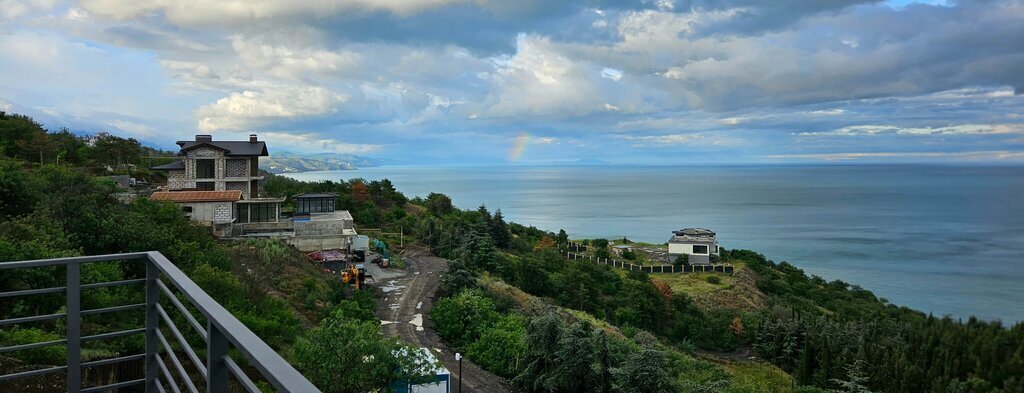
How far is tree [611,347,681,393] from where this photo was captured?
39.4 ft

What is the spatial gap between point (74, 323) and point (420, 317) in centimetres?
1562

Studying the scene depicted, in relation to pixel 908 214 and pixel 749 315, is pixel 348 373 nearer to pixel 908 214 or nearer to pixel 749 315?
pixel 749 315

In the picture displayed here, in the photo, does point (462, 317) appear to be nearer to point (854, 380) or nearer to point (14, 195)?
point (14, 195)

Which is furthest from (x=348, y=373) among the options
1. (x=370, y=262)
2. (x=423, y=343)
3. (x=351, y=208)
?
(x=351, y=208)

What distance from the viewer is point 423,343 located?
15375 millimetres

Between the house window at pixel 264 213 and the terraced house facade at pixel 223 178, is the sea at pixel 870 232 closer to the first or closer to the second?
the house window at pixel 264 213

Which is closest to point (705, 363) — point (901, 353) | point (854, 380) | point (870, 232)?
point (854, 380)

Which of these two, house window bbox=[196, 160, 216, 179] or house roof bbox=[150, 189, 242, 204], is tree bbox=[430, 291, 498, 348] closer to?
house roof bbox=[150, 189, 242, 204]

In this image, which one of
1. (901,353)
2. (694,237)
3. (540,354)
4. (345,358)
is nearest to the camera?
(345,358)

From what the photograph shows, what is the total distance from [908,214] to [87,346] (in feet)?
341

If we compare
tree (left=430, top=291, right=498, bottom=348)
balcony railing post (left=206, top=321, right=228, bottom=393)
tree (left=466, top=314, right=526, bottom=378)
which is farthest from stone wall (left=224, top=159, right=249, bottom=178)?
balcony railing post (left=206, top=321, right=228, bottom=393)

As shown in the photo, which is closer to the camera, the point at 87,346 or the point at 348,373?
the point at 87,346

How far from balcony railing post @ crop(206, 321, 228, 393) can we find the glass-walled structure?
98.7 ft

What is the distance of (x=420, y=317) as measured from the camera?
17.4 metres
